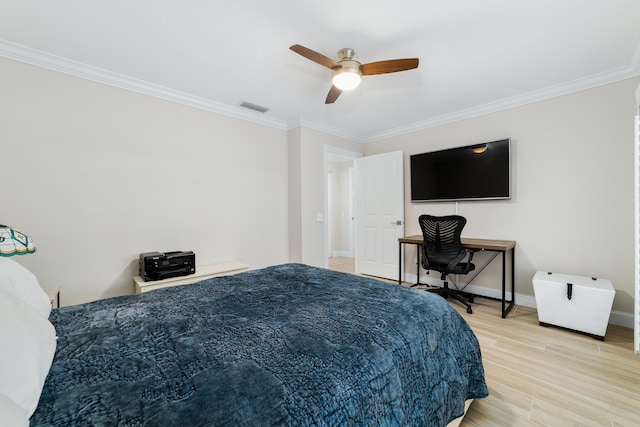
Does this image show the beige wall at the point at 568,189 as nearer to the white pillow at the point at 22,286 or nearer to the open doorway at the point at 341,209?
the open doorway at the point at 341,209

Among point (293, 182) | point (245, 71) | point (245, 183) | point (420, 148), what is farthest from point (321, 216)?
point (245, 71)

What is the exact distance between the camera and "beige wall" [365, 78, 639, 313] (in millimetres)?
2613

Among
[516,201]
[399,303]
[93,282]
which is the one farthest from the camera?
[516,201]

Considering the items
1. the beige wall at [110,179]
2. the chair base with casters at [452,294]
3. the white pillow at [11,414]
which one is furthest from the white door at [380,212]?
the white pillow at [11,414]

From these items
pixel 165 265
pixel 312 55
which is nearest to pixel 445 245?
pixel 312 55

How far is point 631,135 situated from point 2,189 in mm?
5588

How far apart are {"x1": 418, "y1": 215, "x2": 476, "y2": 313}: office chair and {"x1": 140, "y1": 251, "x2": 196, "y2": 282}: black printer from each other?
107 inches

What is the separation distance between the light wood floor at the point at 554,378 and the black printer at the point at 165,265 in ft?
8.51

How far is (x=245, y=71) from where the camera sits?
2541 millimetres

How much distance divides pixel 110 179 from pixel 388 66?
8.96 feet

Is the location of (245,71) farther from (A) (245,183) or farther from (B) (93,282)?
(B) (93,282)

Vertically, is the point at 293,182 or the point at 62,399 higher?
the point at 293,182

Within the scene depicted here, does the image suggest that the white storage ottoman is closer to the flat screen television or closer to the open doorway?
the flat screen television

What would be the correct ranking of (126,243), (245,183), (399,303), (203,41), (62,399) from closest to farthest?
(62,399) → (399,303) → (203,41) → (126,243) → (245,183)
